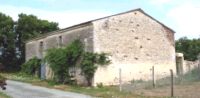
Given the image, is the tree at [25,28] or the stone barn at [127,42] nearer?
the stone barn at [127,42]

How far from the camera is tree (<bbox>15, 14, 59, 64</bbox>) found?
58312mm

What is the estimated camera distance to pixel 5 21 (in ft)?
191

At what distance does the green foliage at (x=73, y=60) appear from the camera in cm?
3150

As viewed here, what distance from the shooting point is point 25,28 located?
58.7 meters

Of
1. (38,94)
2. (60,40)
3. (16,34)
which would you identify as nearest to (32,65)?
(60,40)

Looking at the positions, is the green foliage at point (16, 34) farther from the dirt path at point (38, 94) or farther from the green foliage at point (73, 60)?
the dirt path at point (38, 94)

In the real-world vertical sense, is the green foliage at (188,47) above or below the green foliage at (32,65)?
above

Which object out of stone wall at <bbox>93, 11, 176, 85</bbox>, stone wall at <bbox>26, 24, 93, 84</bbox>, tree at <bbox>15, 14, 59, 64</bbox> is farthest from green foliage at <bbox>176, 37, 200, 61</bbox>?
stone wall at <bbox>26, 24, 93, 84</bbox>

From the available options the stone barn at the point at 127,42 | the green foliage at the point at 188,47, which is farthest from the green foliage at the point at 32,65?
the green foliage at the point at 188,47

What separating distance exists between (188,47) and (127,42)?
33151mm

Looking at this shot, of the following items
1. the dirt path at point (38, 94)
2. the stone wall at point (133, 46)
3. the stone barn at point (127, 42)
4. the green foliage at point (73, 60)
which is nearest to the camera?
the dirt path at point (38, 94)

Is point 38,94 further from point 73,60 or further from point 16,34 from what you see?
point 16,34

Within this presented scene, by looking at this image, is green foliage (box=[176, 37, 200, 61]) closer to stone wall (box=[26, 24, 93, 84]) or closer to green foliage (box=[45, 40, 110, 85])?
stone wall (box=[26, 24, 93, 84])

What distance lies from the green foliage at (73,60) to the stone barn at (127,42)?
0.54 m
